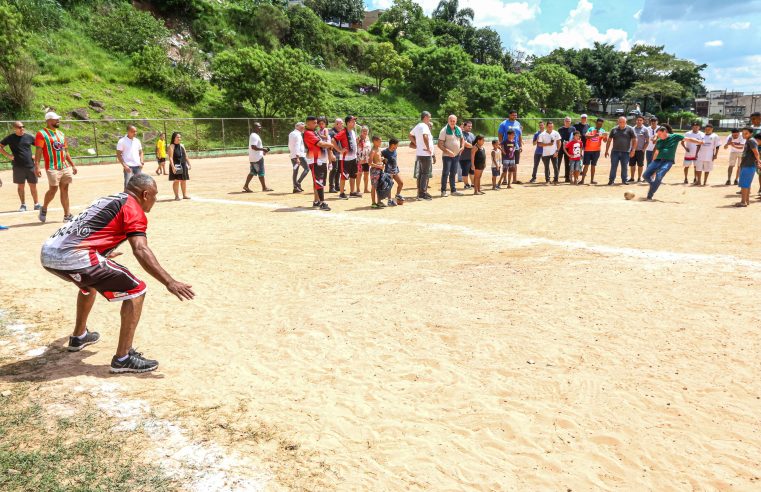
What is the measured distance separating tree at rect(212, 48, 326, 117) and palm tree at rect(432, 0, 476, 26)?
76.9 meters

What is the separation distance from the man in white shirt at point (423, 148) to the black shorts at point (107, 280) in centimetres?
933

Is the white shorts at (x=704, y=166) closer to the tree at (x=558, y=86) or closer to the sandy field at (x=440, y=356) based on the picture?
the sandy field at (x=440, y=356)

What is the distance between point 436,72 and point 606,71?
32.5 metres

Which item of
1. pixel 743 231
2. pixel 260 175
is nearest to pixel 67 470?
pixel 743 231

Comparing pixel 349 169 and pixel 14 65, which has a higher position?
pixel 14 65

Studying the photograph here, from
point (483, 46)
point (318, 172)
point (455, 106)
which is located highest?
point (483, 46)

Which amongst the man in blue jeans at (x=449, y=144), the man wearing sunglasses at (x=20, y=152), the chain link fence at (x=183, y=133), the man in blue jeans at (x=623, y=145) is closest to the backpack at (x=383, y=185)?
the man in blue jeans at (x=449, y=144)

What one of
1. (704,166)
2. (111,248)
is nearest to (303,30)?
(704,166)

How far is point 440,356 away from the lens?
4.88 meters

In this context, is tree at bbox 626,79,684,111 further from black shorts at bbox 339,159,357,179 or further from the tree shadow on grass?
the tree shadow on grass

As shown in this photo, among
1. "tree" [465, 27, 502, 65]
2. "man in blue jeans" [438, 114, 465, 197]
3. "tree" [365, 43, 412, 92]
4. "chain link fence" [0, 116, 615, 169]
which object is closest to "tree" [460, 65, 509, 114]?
"tree" [365, 43, 412, 92]

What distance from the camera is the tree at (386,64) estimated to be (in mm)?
61125

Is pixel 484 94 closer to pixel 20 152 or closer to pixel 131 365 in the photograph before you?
pixel 20 152

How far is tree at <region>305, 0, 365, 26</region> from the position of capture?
84.1 m
